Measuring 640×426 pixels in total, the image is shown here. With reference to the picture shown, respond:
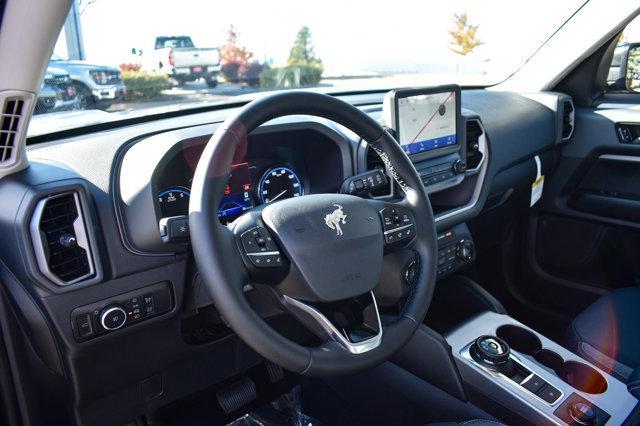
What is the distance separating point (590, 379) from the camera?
79.4 inches

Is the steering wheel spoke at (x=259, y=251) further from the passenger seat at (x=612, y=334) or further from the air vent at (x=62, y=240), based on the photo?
the passenger seat at (x=612, y=334)

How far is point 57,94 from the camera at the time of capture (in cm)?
169

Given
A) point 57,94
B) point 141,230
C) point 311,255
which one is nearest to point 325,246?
point 311,255

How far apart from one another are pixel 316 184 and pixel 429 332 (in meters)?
0.72

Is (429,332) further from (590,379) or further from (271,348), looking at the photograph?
(271,348)

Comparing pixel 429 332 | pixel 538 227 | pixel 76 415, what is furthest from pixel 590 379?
pixel 76 415

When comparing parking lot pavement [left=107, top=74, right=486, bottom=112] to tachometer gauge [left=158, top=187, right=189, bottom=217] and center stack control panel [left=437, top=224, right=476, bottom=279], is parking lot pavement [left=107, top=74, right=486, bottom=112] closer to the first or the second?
tachometer gauge [left=158, top=187, right=189, bottom=217]

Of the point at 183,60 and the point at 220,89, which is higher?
the point at 183,60

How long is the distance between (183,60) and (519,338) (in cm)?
189

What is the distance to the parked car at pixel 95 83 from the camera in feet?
5.75

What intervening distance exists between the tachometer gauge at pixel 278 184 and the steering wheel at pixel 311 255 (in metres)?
0.51

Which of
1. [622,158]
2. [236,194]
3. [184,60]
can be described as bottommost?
[622,158]

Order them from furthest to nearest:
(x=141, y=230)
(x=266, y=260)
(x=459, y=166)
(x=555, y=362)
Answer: (x=459, y=166)
(x=555, y=362)
(x=141, y=230)
(x=266, y=260)

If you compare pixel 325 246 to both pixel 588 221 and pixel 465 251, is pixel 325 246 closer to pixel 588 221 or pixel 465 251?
pixel 465 251
